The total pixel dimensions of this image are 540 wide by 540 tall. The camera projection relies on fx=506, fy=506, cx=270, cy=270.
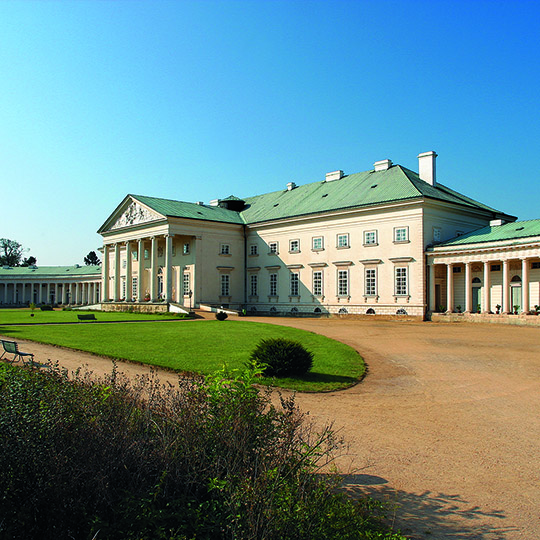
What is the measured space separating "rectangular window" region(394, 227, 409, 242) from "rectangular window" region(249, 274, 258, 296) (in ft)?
61.5

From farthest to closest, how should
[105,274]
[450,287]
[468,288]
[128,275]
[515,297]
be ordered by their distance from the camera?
[105,274] → [128,275] → [450,287] → [468,288] → [515,297]

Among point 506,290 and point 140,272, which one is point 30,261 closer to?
point 140,272

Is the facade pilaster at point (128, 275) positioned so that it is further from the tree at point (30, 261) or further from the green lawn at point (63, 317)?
the tree at point (30, 261)

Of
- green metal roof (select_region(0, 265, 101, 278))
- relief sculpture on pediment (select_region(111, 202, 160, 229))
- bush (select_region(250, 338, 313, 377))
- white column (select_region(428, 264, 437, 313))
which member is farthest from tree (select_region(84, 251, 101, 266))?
bush (select_region(250, 338, 313, 377))

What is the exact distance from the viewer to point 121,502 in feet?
15.3

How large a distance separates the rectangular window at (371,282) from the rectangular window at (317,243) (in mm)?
6260

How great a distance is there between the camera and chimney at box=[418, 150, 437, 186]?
48.0 metres

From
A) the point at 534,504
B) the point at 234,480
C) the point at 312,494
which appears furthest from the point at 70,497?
the point at 534,504

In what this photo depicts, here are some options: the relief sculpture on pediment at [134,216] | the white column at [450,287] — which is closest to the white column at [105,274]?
the relief sculpture on pediment at [134,216]

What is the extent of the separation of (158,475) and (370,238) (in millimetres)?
43222

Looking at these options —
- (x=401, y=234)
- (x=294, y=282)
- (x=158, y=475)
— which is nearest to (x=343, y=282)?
(x=294, y=282)

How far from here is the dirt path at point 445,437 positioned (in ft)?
19.4

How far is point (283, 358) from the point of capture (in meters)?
14.7

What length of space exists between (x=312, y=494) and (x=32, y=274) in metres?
100
